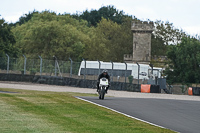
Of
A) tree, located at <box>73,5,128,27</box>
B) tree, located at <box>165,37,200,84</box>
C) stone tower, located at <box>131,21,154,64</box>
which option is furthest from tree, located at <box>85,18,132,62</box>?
tree, located at <box>165,37,200,84</box>

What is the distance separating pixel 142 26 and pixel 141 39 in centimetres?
241

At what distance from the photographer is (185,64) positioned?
190 ft

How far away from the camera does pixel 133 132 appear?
482 inches

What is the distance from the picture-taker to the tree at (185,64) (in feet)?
186

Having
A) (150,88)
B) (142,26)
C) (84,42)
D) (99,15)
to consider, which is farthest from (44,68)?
(99,15)

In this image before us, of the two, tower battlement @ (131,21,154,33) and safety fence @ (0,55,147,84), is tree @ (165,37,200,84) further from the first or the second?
tower battlement @ (131,21,154,33)

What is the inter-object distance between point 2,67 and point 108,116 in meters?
33.4

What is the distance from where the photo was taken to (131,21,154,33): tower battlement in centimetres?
9294

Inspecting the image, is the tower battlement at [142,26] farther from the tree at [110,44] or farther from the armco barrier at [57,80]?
the armco barrier at [57,80]

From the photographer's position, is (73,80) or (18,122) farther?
(73,80)

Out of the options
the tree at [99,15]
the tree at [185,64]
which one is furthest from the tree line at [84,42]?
the tree at [99,15]

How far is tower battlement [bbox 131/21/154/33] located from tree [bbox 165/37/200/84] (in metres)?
32.7

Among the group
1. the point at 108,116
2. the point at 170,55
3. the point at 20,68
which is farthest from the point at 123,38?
the point at 108,116

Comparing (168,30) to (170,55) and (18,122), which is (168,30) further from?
(18,122)
